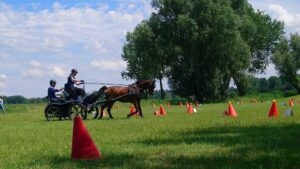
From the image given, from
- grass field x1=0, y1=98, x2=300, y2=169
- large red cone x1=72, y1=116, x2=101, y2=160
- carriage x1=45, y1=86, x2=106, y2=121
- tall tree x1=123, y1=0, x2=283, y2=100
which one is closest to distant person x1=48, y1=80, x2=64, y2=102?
carriage x1=45, y1=86, x2=106, y2=121

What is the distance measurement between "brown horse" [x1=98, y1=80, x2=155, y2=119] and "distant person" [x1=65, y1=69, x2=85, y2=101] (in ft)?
5.33

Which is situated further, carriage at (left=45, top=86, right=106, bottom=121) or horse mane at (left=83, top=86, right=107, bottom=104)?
horse mane at (left=83, top=86, right=107, bottom=104)

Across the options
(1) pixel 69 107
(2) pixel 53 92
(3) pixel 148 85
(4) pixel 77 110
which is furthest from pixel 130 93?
(2) pixel 53 92

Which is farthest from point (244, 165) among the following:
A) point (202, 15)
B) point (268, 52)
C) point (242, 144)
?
point (268, 52)

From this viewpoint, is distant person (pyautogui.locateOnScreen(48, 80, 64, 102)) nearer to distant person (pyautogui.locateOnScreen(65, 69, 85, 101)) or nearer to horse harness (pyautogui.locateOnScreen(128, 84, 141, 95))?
distant person (pyautogui.locateOnScreen(65, 69, 85, 101))

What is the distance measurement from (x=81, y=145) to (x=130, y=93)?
14.8 m

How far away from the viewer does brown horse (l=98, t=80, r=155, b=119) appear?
2280 cm

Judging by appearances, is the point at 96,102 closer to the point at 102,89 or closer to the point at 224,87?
the point at 102,89

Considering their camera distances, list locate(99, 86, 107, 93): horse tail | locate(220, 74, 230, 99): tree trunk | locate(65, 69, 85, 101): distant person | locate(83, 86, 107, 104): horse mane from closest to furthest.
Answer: locate(65, 69, 85, 101): distant person < locate(83, 86, 107, 104): horse mane < locate(99, 86, 107, 93): horse tail < locate(220, 74, 230, 99): tree trunk

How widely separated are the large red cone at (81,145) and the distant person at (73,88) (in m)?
13.1

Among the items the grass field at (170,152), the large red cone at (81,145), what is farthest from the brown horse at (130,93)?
the large red cone at (81,145)

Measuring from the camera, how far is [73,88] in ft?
70.7

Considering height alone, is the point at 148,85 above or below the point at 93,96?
above

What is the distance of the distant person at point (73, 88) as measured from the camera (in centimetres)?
2117
